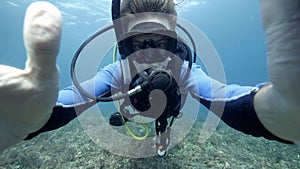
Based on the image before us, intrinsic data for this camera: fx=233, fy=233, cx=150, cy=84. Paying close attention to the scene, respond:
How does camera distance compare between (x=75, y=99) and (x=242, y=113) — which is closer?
(x=242, y=113)

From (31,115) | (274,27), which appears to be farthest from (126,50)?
(274,27)

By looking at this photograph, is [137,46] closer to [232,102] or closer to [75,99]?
[75,99]

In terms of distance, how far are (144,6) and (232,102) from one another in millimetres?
1675

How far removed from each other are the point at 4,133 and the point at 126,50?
72.7 inches

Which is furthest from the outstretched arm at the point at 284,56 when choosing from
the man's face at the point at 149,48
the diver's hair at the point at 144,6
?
the diver's hair at the point at 144,6

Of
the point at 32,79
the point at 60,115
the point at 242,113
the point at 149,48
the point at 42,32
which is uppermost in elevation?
the point at 42,32

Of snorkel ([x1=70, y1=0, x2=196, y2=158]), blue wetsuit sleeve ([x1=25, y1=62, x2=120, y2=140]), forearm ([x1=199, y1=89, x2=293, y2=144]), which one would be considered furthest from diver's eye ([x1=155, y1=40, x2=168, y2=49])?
forearm ([x1=199, y1=89, x2=293, y2=144])

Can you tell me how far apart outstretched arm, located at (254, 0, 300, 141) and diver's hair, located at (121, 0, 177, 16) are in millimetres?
1988

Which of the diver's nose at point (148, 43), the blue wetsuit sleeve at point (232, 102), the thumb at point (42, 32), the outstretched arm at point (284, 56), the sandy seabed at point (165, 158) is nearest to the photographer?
the outstretched arm at point (284, 56)

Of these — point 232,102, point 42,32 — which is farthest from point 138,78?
point 42,32

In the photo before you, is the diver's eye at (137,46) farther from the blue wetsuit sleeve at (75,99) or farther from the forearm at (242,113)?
the forearm at (242,113)

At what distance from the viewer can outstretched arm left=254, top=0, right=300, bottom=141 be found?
1.05 m

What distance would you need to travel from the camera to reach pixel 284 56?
1.14 metres

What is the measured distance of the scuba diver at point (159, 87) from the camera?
1830 millimetres
